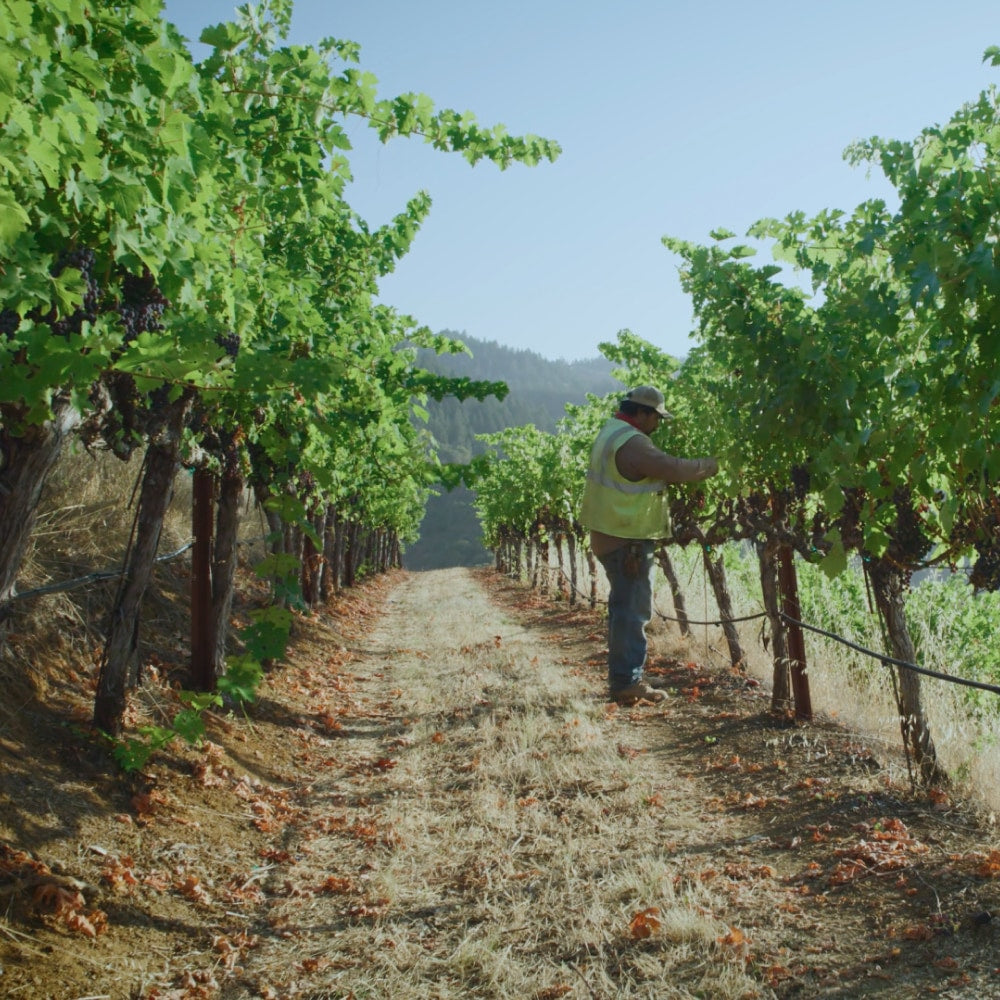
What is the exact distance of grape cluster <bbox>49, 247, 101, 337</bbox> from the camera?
10.1 feet

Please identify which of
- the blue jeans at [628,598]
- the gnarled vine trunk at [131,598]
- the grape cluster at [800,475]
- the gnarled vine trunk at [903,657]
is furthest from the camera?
the blue jeans at [628,598]

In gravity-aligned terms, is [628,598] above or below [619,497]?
below

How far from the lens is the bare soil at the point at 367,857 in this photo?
115 inches

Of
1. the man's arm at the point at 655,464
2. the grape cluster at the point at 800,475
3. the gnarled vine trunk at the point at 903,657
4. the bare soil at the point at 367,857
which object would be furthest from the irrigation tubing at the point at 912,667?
the man's arm at the point at 655,464

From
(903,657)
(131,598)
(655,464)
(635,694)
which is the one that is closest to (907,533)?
(903,657)

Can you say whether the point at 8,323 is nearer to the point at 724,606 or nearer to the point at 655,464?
the point at 655,464

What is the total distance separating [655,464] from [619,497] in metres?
0.48

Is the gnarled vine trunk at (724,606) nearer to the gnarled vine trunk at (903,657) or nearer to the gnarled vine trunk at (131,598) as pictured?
the gnarled vine trunk at (903,657)

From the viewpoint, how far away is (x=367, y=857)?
13.7 feet

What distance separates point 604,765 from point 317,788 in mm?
1892

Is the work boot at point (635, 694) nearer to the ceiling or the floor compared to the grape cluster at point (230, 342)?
nearer to the floor

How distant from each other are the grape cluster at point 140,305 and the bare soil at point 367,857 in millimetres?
2236

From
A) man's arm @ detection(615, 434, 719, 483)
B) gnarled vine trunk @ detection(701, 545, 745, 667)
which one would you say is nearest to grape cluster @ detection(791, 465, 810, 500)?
man's arm @ detection(615, 434, 719, 483)

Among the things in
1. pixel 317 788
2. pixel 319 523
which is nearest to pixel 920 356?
pixel 317 788
